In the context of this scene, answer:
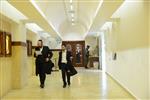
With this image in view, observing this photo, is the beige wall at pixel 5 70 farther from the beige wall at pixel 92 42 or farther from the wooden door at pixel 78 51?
the wooden door at pixel 78 51

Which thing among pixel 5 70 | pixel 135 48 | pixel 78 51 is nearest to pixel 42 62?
pixel 5 70

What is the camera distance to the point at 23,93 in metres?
8.79

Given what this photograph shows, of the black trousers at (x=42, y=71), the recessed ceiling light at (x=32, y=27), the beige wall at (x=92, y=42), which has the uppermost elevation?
the recessed ceiling light at (x=32, y=27)

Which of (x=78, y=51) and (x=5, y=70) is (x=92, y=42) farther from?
(x=5, y=70)

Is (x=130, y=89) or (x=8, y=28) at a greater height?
(x=8, y=28)

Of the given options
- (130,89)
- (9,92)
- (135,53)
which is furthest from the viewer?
(9,92)

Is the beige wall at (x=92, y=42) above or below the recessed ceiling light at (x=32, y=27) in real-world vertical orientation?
below

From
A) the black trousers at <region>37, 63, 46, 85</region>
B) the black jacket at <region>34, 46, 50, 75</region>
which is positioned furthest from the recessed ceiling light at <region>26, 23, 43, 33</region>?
the black trousers at <region>37, 63, 46, 85</region>

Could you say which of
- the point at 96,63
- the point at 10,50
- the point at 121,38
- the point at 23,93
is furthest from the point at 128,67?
the point at 96,63

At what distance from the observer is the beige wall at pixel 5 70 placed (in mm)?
8361

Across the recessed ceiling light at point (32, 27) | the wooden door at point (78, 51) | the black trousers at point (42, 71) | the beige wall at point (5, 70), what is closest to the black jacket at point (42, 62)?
the black trousers at point (42, 71)

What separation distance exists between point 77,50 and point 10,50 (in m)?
17.3

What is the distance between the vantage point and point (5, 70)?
8914mm

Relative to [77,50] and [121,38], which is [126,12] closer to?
[121,38]
